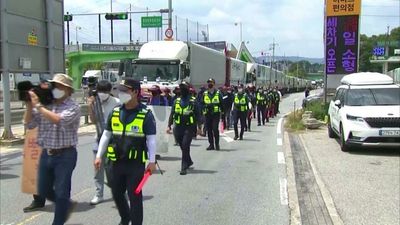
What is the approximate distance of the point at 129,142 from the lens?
18.7 feet

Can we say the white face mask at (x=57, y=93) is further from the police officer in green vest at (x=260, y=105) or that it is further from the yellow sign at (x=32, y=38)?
the police officer in green vest at (x=260, y=105)

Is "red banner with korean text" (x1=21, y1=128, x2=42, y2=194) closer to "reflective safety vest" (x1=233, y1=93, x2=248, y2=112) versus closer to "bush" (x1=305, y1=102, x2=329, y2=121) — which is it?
"reflective safety vest" (x1=233, y1=93, x2=248, y2=112)

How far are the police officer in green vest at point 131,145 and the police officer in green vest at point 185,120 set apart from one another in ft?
16.0

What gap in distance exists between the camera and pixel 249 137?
1877 centimetres

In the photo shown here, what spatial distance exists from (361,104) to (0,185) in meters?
9.21

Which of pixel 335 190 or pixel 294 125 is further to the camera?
pixel 294 125

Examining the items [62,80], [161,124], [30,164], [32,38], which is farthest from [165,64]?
[62,80]

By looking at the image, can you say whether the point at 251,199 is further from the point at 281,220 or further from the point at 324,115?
the point at 324,115

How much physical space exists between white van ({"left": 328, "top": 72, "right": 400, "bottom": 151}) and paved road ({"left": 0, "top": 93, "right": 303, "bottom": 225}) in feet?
6.41

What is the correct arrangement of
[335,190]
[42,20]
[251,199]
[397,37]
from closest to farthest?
[251,199] → [335,190] → [42,20] → [397,37]

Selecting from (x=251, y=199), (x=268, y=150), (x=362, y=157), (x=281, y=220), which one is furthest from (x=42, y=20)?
(x=281, y=220)

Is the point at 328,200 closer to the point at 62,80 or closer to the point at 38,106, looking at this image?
the point at 62,80

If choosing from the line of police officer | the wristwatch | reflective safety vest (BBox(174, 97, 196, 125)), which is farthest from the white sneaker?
reflective safety vest (BBox(174, 97, 196, 125))

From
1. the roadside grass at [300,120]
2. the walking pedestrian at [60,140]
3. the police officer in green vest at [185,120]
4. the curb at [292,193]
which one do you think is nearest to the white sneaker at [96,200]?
the walking pedestrian at [60,140]
